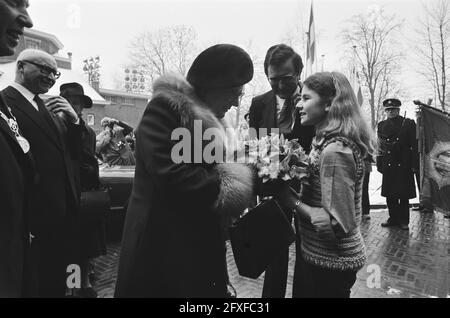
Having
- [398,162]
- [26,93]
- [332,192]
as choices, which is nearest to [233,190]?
[332,192]

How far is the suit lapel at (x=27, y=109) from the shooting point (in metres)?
2.52

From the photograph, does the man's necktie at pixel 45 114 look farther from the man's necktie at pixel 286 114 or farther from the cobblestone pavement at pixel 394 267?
the cobblestone pavement at pixel 394 267

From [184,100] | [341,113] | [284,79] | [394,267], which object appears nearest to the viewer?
[184,100]

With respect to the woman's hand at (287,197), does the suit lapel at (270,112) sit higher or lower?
higher

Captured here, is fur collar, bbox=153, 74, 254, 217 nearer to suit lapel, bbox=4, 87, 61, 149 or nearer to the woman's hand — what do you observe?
the woman's hand

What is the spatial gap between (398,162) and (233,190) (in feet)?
20.1

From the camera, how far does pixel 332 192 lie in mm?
1903

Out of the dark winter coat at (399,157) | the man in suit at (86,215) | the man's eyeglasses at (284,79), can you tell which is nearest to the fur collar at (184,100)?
the man's eyeglasses at (284,79)

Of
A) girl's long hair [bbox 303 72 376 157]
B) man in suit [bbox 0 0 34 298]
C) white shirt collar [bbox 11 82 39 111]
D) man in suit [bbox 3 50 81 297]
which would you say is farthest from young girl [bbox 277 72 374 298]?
white shirt collar [bbox 11 82 39 111]

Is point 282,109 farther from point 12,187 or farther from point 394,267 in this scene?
point 394,267

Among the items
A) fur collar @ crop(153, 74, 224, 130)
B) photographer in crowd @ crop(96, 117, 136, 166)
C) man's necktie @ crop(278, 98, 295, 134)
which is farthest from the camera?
photographer in crowd @ crop(96, 117, 136, 166)

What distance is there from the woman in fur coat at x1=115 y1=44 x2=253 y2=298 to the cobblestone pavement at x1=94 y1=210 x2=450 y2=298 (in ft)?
7.61

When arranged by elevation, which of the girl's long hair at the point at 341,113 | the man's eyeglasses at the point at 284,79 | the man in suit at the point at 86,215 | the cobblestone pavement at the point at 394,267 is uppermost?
the man's eyeglasses at the point at 284,79

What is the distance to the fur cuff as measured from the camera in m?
1.64
